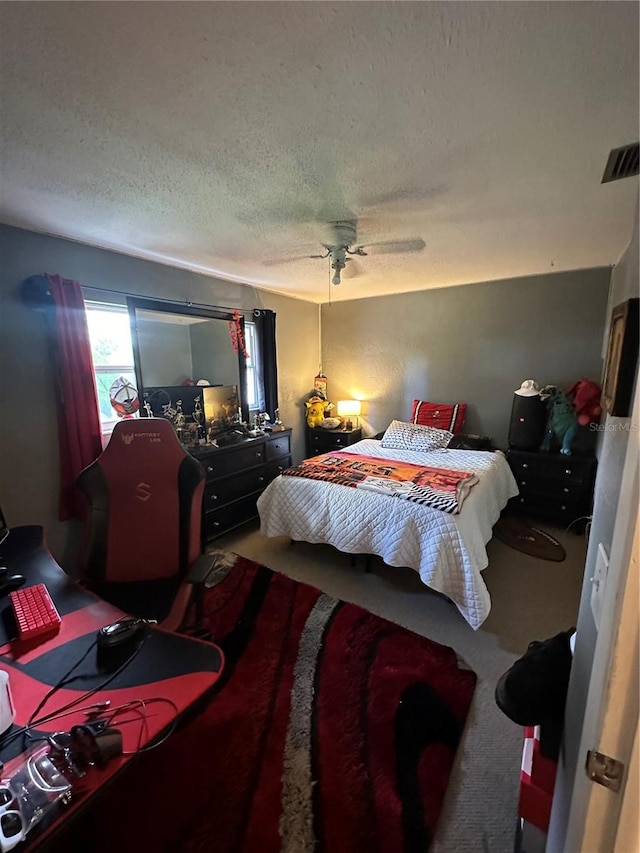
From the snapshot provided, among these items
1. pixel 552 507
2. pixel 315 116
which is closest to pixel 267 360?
pixel 315 116

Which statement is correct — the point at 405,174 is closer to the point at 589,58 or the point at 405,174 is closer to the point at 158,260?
the point at 589,58

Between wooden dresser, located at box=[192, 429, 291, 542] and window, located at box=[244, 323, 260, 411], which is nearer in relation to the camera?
wooden dresser, located at box=[192, 429, 291, 542]

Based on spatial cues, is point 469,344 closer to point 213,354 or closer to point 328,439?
point 328,439

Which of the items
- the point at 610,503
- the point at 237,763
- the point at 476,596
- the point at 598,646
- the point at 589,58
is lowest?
the point at 237,763

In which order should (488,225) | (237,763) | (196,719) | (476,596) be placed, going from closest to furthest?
(237,763) → (196,719) → (476,596) → (488,225)

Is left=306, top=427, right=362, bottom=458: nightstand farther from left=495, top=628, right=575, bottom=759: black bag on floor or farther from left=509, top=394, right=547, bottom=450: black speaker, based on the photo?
left=495, top=628, right=575, bottom=759: black bag on floor

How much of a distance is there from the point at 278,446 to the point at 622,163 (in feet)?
9.78

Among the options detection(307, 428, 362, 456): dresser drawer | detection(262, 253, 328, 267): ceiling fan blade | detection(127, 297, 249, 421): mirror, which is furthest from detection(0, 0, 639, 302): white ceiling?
detection(307, 428, 362, 456): dresser drawer

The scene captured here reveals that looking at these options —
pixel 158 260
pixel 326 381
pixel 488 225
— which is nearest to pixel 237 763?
pixel 488 225

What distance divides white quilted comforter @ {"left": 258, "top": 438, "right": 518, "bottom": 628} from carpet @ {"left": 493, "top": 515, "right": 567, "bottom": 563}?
34 cm

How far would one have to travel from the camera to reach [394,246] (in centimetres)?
239

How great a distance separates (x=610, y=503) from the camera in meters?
0.71

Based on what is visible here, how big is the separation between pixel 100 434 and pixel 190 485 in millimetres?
1166

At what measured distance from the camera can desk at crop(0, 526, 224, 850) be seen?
0.71 m
